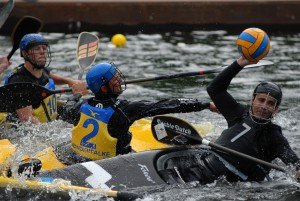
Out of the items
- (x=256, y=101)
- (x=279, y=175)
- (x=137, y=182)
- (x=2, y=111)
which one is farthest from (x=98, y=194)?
(x=2, y=111)

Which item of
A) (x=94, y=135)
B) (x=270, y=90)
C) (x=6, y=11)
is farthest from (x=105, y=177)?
(x=6, y=11)

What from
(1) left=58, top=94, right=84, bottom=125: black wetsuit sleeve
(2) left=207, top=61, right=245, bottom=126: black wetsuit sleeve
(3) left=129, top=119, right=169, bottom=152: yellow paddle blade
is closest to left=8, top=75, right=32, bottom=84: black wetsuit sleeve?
(1) left=58, top=94, right=84, bottom=125: black wetsuit sleeve

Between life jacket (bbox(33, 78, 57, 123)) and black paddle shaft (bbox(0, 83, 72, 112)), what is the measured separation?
0.24 m

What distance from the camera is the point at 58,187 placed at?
20.8 ft

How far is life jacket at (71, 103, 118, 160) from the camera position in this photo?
23.0ft

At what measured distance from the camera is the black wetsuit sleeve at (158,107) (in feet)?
23.4

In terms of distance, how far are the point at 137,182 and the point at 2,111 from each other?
236cm

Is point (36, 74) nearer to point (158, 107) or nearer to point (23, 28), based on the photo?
point (23, 28)

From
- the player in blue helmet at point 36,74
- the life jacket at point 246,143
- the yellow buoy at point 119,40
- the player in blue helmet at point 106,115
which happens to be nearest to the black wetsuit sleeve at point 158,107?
the player in blue helmet at point 106,115

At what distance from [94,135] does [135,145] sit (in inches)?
45.3

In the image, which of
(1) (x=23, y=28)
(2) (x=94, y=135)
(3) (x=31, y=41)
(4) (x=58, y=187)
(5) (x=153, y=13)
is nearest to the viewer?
(4) (x=58, y=187)

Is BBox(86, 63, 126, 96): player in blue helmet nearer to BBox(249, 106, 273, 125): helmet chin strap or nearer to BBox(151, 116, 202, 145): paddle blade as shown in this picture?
BBox(151, 116, 202, 145): paddle blade

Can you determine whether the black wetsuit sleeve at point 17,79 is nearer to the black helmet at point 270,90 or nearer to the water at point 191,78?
the water at point 191,78

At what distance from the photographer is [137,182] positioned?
22.0ft
